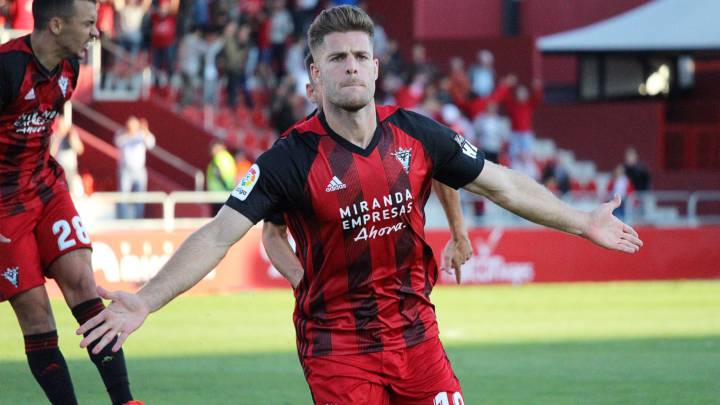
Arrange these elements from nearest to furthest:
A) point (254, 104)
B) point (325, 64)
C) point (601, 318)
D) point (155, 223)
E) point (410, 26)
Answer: point (325, 64), point (601, 318), point (155, 223), point (254, 104), point (410, 26)

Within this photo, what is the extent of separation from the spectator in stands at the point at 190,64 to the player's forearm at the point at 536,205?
2082 centimetres

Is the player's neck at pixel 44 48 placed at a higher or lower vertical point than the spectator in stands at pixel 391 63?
lower

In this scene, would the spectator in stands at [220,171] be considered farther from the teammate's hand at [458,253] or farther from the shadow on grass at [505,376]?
the teammate's hand at [458,253]

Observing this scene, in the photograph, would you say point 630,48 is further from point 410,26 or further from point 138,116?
point 138,116

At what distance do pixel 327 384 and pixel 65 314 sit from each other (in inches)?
468

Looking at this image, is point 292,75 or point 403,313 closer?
point 403,313

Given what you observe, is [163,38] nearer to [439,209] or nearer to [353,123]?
[439,209]

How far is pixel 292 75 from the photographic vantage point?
26.7 m

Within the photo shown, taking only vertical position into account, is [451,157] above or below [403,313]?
above

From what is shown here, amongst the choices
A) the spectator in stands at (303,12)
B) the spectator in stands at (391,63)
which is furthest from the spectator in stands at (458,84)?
the spectator in stands at (303,12)

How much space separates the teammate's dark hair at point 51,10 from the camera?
302 inches

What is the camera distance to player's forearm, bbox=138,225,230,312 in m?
5.40

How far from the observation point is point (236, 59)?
2675cm

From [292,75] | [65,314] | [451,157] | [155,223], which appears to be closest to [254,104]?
[292,75]
